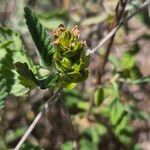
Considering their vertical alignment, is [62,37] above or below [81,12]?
above

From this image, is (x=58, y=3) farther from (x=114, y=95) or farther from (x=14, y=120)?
(x=114, y=95)

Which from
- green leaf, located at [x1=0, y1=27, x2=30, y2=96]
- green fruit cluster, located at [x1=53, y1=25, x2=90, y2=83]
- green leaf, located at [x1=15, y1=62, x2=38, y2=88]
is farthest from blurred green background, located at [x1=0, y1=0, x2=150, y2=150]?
green fruit cluster, located at [x1=53, y1=25, x2=90, y2=83]

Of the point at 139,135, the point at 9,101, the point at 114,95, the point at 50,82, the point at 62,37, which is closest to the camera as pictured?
the point at 62,37

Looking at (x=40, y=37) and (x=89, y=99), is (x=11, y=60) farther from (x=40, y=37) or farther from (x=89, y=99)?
(x=89, y=99)

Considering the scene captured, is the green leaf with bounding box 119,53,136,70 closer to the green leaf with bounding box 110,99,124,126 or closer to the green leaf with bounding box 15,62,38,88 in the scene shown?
the green leaf with bounding box 110,99,124,126

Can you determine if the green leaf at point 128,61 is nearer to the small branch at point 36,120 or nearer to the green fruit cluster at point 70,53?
the small branch at point 36,120

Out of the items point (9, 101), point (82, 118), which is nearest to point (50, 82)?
point (82, 118)
